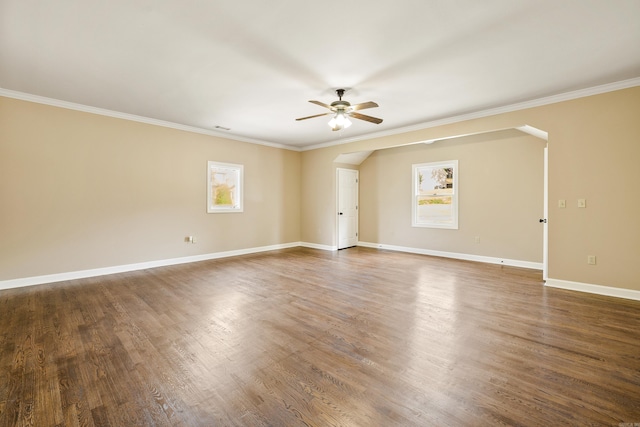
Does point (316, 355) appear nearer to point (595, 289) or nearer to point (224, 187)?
point (595, 289)

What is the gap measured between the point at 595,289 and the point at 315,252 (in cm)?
506

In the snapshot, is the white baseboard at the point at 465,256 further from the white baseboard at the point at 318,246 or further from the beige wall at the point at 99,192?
the beige wall at the point at 99,192

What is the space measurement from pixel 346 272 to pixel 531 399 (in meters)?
3.40

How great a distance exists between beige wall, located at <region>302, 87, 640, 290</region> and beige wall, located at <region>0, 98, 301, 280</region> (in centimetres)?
594

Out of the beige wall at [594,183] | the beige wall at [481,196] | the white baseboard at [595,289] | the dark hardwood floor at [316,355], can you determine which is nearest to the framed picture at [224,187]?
the dark hardwood floor at [316,355]

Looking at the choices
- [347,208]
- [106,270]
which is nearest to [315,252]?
[347,208]

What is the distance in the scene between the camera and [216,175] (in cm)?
638

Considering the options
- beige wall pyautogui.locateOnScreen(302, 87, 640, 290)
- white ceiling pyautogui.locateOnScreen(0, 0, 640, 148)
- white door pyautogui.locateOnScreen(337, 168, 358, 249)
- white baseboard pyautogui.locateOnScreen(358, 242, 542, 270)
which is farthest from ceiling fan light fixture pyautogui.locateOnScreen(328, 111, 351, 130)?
white baseboard pyautogui.locateOnScreen(358, 242, 542, 270)

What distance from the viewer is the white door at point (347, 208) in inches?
292

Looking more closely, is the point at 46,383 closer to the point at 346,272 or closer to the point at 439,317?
the point at 439,317

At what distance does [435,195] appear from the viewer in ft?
21.3

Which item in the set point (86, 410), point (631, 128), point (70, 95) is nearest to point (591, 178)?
point (631, 128)

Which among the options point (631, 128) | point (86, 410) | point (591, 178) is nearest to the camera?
point (86, 410)

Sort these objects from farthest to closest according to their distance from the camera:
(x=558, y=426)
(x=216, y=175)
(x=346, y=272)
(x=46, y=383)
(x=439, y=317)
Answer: (x=216, y=175) < (x=346, y=272) < (x=439, y=317) < (x=46, y=383) < (x=558, y=426)
